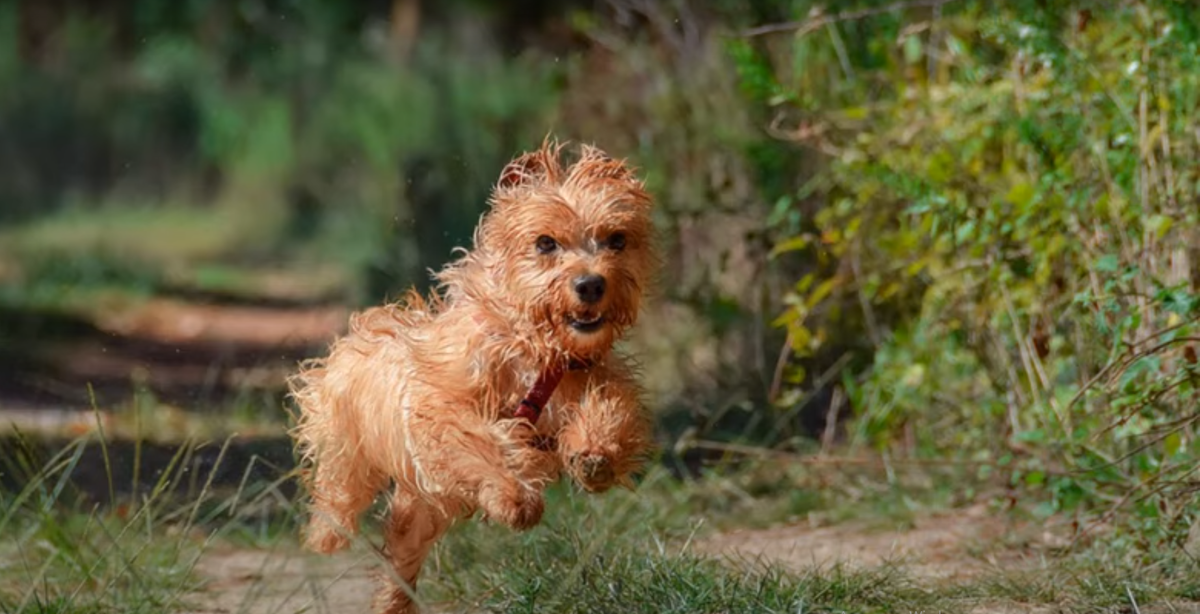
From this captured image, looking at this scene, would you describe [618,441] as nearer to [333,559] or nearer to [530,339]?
[530,339]

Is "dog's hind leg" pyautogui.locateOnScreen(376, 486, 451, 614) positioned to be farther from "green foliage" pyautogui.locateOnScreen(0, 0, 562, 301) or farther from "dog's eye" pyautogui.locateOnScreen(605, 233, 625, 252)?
"green foliage" pyautogui.locateOnScreen(0, 0, 562, 301)

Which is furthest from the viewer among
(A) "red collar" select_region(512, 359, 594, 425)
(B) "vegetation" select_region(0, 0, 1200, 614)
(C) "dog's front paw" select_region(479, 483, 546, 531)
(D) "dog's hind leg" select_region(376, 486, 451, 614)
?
(B) "vegetation" select_region(0, 0, 1200, 614)

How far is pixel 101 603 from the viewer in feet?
18.7

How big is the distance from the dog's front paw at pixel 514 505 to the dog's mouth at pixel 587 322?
0.45 meters

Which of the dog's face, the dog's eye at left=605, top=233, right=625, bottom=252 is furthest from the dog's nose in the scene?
the dog's eye at left=605, top=233, right=625, bottom=252

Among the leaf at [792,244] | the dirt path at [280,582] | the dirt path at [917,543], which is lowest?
the dirt path at [917,543]

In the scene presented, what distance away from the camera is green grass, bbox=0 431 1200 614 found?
18.2 ft

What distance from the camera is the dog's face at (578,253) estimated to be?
199 inches

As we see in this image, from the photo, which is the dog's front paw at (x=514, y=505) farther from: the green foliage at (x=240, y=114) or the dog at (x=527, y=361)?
the green foliage at (x=240, y=114)

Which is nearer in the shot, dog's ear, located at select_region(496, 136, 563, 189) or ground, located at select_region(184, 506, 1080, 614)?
dog's ear, located at select_region(496, 136, 563, 189)

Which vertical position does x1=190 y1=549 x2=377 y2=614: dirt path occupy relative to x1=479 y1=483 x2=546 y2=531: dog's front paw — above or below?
below

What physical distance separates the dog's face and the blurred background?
6.10ft

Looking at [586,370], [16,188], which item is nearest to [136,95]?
[16,188]

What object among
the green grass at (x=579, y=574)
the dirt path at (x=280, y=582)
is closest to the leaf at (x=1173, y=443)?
the green grass at (x=579, y=574)
